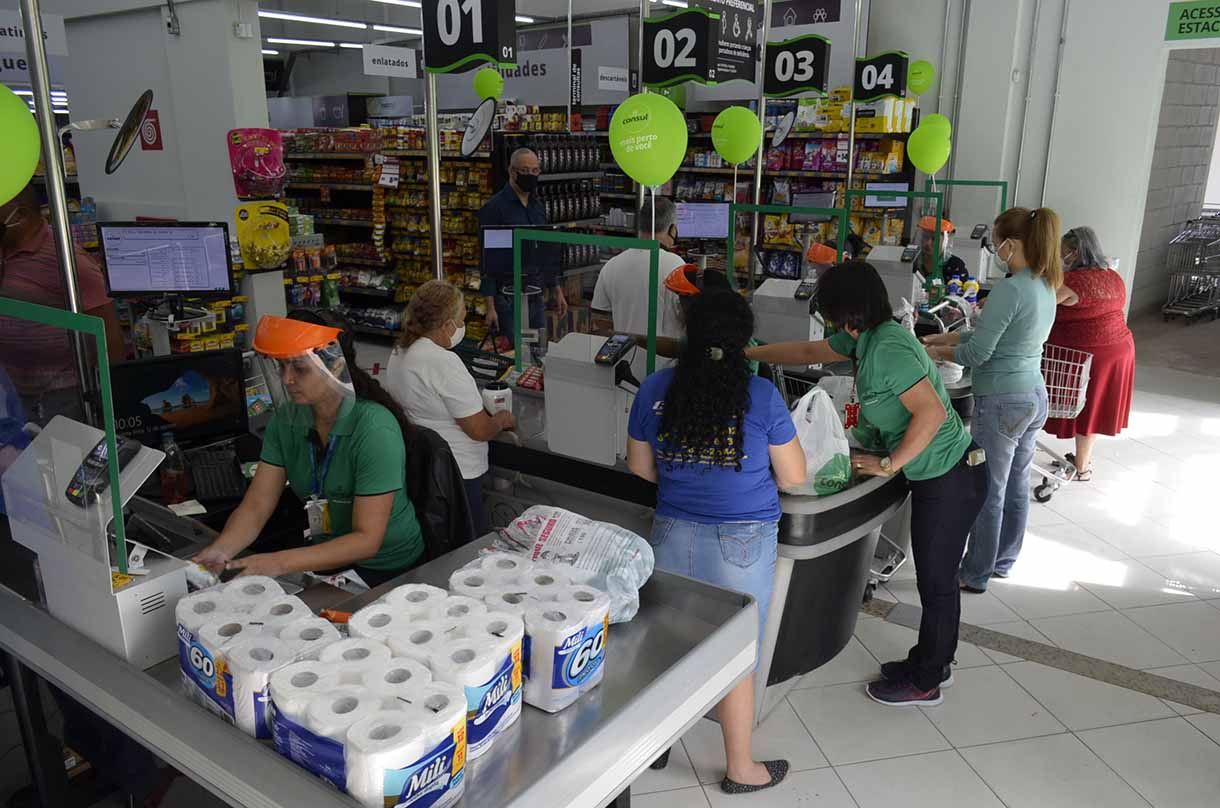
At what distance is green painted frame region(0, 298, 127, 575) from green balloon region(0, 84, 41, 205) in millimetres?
438

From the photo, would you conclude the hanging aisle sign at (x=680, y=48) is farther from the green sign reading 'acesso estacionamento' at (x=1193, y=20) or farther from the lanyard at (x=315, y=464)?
the green sign reading 'acesso estacionamento' at (x=1193, y=20)

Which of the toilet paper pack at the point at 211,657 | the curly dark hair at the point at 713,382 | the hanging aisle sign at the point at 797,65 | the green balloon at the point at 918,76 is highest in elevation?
the green balloon at the point at 918,76

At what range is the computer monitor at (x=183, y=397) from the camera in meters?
3.04

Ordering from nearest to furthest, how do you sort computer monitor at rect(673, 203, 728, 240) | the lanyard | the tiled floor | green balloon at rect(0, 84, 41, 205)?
green balloon at rect(0, 84, 41, 205), the lanyard, the tiled floor, computer monitor at rect(673, 203, 728, 240)

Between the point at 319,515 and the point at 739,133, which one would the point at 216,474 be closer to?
the point at 319,515

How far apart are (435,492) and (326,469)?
1.01ft

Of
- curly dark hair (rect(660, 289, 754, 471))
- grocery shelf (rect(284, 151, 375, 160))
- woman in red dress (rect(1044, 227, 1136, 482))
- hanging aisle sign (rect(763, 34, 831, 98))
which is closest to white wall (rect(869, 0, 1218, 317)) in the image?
hanging aisle sign (rect(763, 34, 831, 98))

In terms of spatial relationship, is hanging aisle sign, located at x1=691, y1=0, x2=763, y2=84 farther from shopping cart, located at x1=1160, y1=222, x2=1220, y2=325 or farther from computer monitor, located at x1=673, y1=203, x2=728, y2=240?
shopping cart, located at x1=1160, y1=222, x2=1220, y2=325

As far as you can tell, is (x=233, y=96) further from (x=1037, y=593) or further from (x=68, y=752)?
(x=1037, y=593)

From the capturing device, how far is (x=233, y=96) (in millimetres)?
6297

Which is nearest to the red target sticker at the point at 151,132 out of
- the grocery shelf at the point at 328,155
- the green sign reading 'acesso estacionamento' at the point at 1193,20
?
the grocery shelf at the point at 328,155

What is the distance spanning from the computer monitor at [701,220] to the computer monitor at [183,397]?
3762 mm

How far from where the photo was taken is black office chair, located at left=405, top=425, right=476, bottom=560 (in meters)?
2.51

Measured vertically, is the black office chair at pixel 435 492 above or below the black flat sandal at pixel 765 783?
above
